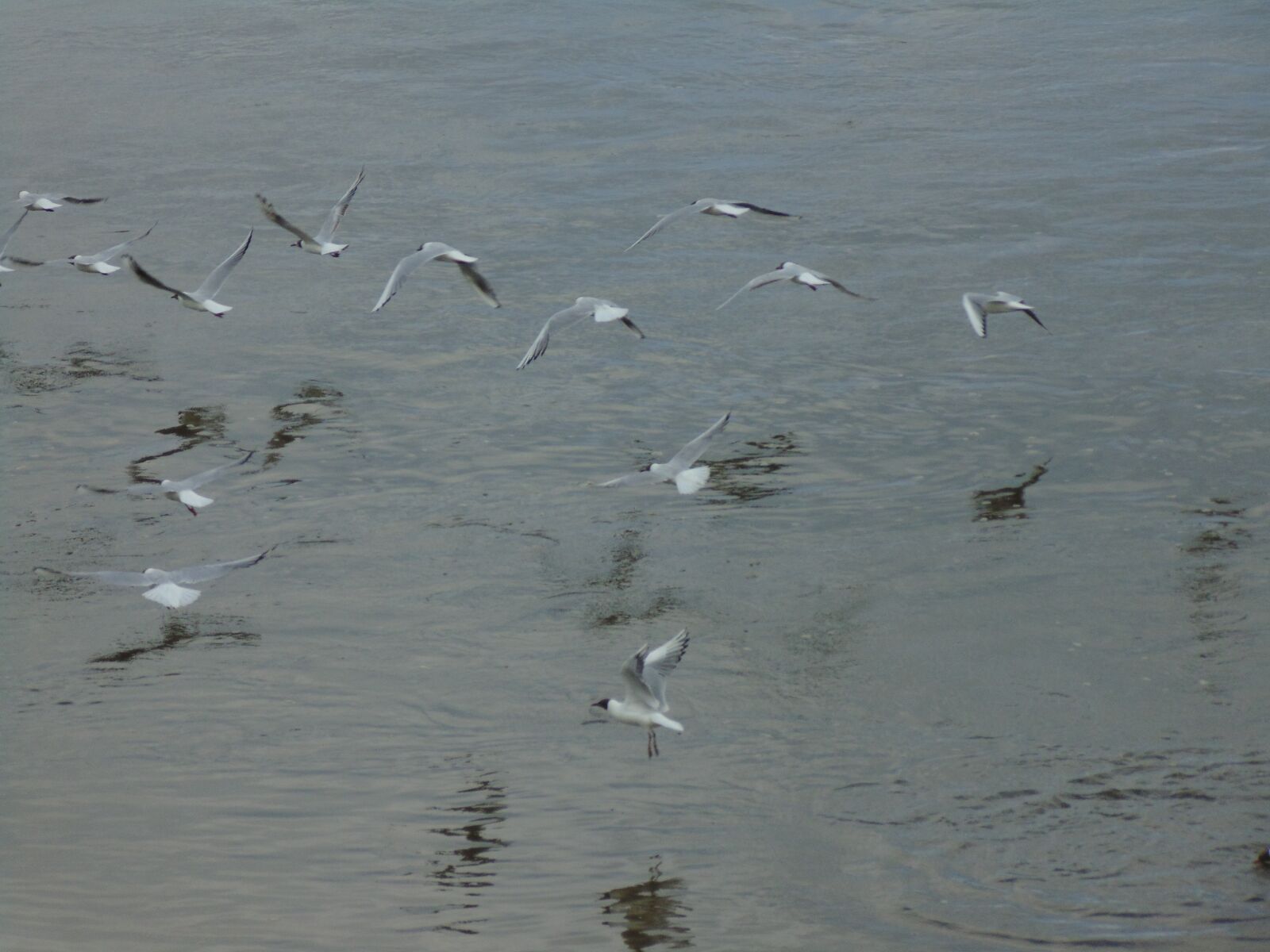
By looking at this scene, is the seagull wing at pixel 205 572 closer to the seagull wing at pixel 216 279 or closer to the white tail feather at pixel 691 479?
the white tail feather at pixel 691 479

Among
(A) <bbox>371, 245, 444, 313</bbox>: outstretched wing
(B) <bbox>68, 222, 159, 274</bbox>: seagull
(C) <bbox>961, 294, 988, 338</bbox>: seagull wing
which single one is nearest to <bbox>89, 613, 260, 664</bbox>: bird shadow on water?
(A) <bbox>371, 245, 444, 313</bbox>: outstretched wing

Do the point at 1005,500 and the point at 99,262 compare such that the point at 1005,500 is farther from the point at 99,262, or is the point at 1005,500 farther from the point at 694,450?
the point at 99,262

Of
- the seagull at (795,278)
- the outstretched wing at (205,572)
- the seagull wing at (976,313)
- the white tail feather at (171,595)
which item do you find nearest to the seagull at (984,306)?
the seagull wing at (976,313)

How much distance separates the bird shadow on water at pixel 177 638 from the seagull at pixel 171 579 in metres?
0.16

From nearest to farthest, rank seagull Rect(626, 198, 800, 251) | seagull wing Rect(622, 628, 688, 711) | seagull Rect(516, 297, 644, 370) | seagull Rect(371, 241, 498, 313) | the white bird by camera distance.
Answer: seagull wing Rect(622, 628, 688, 711) < seagull Rect(516, 297, 644, 370) < seagull Rect(371, 241, 498, 313) < seagull Rect(626, 198, 800, 251) < the white bird

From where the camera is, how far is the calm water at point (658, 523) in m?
7.06

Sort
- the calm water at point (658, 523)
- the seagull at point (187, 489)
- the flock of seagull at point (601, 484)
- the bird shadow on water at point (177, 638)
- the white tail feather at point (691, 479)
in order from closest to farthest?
the calm water at point (658, 523), the flock of seagull at point (601, 484), the bird shadow on water at point (177, 638), the white tail feather at point (691, 479), the seagull at point (187, 489)

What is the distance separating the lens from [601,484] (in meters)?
10.9

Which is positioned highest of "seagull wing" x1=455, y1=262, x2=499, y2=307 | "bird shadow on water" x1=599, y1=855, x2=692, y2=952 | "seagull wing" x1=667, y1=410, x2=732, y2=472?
"seagull wing" x1=455, y1=262, x2=499, y2=307

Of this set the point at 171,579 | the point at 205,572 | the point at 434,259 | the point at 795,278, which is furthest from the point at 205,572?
the point at 795,278

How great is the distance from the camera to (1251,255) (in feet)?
49.1

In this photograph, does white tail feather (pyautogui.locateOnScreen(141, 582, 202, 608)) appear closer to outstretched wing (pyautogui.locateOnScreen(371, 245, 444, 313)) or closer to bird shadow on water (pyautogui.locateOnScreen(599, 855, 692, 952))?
bird shadow on water (pyautogui.locateOnScreen(599, 855, 692, 952))

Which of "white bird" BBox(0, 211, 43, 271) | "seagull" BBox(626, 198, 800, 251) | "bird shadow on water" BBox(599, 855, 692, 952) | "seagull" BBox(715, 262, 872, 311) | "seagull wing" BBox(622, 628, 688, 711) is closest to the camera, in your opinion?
"bird shadow on water" BBox(599, 855, 692, 952)

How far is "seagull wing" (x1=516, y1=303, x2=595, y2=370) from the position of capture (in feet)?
40.0
